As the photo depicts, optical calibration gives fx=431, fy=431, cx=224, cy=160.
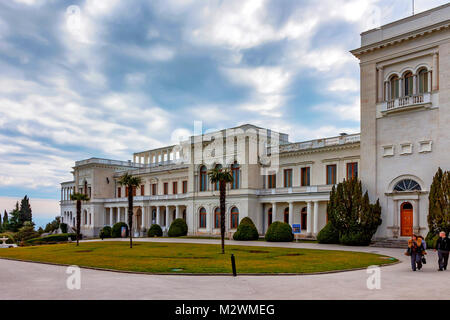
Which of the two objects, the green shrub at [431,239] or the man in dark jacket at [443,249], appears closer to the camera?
the man in dark jacket at [443,249]

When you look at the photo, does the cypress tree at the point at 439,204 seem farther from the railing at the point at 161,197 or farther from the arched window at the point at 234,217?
the railing at the point at 161,197

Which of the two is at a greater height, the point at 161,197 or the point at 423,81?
the point at 423,81

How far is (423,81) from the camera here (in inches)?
1373

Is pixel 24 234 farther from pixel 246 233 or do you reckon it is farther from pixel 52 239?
pixel 246 233

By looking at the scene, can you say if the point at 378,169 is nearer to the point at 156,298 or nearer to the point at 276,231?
the point at 276,231

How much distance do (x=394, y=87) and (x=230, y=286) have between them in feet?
91.9

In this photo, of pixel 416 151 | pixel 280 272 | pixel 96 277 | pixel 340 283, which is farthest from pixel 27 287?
pixel 416 151

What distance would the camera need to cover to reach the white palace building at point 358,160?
33812mm

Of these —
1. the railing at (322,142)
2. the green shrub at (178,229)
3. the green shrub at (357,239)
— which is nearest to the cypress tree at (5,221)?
the green shrub at (178,229)

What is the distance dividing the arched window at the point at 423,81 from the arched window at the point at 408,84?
0.73 meters

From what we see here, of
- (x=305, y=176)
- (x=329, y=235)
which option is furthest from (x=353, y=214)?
(x=305, y=176)

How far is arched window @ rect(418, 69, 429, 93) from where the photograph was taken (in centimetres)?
3462

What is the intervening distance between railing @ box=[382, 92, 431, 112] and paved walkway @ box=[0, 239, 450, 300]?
61.4 feet
